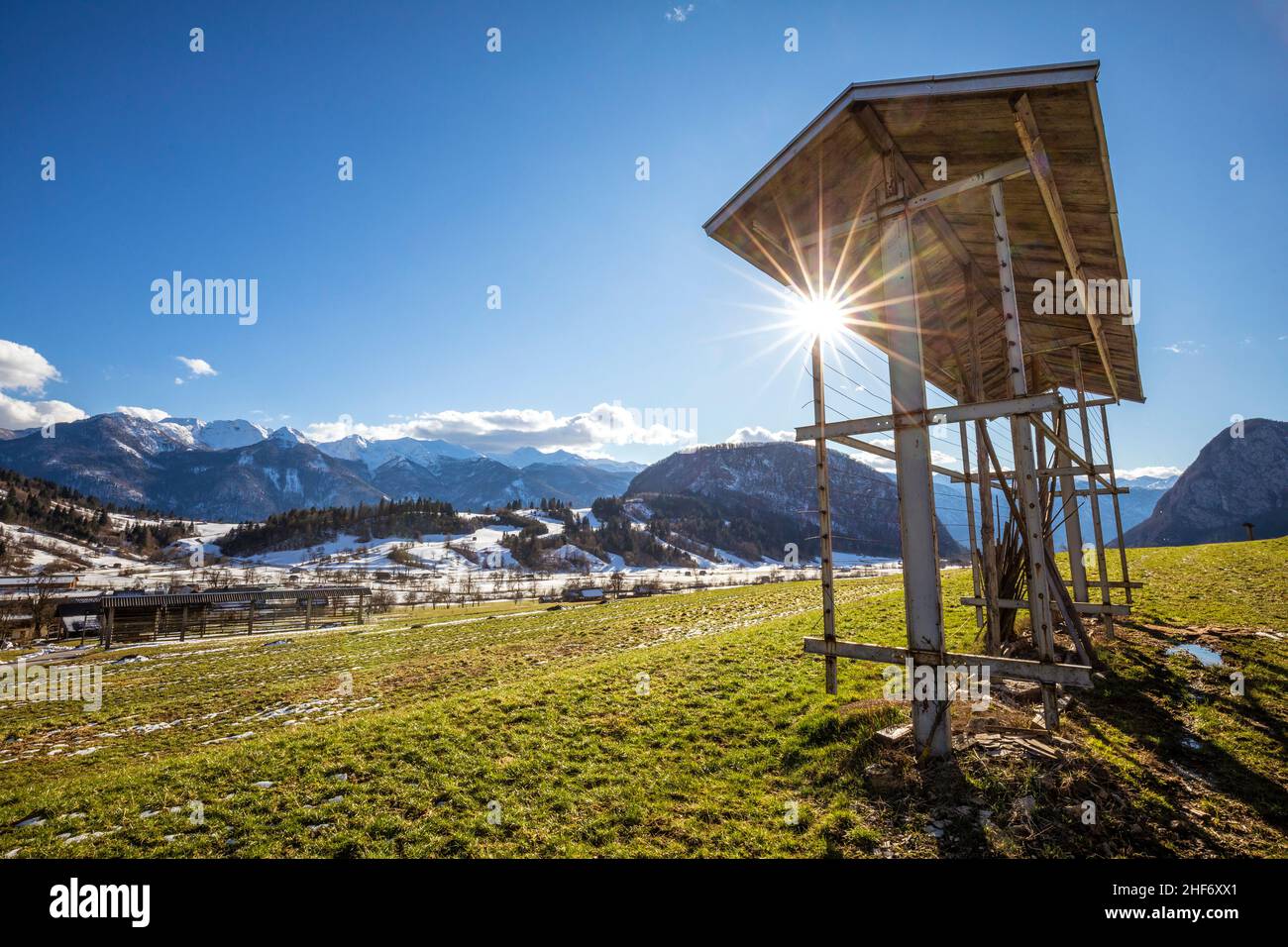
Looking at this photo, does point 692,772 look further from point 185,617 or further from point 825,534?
point 185,617

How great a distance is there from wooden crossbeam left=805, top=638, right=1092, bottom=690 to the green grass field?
4.39 ft

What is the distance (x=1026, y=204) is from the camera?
9.16m

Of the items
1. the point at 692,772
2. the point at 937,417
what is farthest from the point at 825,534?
the point at 692,772

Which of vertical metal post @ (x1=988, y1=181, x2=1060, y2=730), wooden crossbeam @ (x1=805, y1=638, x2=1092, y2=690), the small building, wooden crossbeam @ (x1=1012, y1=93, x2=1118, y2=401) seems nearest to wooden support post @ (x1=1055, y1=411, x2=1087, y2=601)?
wooden crossbeam @ (x1=1012, y1=93, x2=1118, y2=401)

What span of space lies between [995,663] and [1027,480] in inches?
101

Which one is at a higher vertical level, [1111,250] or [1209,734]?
[1111,250]

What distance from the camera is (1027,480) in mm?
7648

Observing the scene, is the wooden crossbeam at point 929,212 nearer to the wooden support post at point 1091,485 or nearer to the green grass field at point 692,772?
the wooden support post at point 1091,485

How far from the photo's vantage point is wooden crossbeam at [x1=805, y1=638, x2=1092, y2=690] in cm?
669

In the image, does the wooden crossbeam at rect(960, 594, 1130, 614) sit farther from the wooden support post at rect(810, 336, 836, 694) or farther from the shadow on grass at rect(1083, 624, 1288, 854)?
the wooden support post at rect(810, 336, 836, 694)
